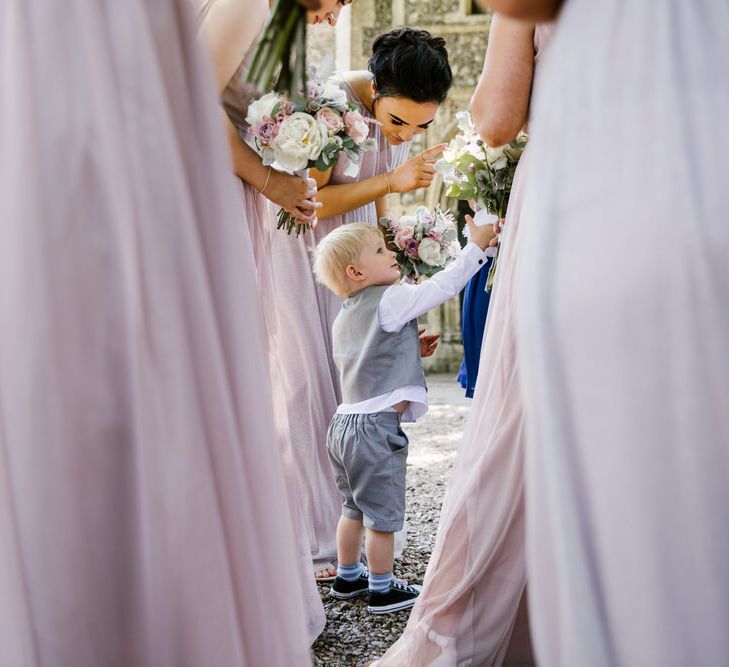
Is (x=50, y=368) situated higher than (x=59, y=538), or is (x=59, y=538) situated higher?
(x=50, y=368)

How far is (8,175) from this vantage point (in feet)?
5.26

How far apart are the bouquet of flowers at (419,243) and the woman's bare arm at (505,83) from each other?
165 cm

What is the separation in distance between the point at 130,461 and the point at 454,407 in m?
9.56

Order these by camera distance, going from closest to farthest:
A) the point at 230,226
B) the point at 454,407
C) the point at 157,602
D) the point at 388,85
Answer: the point at 157,602 → the point at 230,226 → the point at 388,85 → the point at 454,407

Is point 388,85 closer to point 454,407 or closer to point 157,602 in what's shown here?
point 157,602

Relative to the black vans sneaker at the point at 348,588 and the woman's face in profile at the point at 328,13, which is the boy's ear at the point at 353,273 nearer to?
the woman's face in profile at the point at 328,13

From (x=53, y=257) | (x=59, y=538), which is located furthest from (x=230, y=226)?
(x=59, y=538)

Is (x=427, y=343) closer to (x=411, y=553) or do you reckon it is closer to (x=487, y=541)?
(x=411, y=553)

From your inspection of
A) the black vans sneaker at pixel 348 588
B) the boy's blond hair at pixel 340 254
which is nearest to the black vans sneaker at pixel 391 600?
the black vans sneaker at pixel 348 588

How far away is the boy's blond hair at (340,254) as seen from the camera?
371 cm

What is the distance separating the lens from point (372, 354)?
3.65 m

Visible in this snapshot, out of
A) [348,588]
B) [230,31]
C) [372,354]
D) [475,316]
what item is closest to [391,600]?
[348,588]

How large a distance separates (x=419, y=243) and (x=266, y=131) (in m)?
1.23

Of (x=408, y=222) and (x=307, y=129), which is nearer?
(x=307, y=129)
